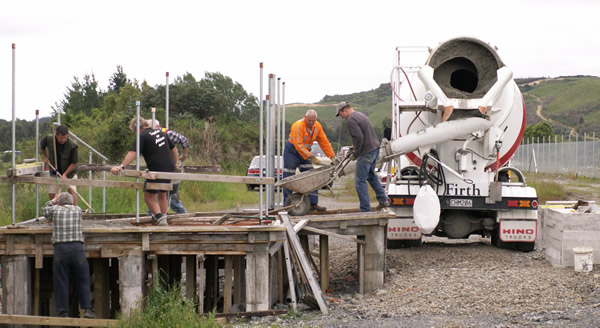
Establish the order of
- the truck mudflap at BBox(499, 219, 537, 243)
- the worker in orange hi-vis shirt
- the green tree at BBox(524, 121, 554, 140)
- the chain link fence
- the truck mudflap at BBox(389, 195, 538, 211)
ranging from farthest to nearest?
1. the green tree at BBox(524, 121, 554, 140)
2. the chain link fence
3. the truck mudflap at BBox(499, 219, 537, 243)
4. the truck mudflap at BBox(389, 195, 538, 211)
5. the worker in orange hi-vis shirt

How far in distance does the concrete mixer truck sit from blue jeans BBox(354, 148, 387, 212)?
2.79 feet

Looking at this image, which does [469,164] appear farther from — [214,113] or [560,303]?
[214,113]

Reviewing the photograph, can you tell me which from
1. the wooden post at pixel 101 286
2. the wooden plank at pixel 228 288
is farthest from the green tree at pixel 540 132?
the wooden post at pixel 101 286

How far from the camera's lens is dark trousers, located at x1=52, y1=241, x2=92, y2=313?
9070 mm

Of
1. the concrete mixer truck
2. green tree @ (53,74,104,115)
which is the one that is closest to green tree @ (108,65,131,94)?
green tree @ (53,74,104,115)

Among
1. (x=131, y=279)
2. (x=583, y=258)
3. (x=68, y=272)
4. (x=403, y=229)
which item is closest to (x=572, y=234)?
(x=583, y=258)

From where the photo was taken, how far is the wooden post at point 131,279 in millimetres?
9258

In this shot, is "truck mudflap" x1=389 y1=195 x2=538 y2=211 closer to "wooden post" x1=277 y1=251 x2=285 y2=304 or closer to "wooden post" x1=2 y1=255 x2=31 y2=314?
"wooden post" x1=277 y1=251 x2=285 y2=304

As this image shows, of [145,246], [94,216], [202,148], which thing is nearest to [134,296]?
[145,246]

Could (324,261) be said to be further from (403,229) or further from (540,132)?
(540,132)

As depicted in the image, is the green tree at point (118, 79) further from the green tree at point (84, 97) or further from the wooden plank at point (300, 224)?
the wooden plank at point (300, 224)

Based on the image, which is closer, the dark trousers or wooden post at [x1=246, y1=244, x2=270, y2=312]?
the dark trousers

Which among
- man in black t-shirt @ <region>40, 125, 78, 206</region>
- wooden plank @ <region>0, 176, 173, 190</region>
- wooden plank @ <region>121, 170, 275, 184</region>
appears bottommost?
wooden plank @ <region>0, 176, 173, 190</region>

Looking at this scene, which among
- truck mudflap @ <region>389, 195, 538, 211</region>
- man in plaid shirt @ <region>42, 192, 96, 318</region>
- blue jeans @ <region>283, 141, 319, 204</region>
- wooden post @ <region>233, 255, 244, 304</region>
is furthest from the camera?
truck mudflap @ <region>389, 195, 538, 211</region>
